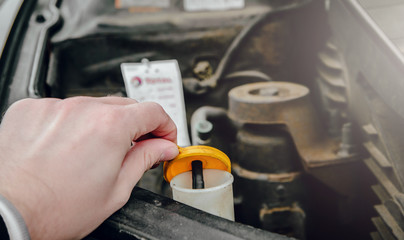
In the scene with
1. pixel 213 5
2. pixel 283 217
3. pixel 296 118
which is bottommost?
pixel 283 217

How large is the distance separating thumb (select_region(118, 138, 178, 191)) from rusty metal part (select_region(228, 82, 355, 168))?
0.36 metres

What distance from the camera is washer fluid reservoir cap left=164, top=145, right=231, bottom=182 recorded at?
592 mm

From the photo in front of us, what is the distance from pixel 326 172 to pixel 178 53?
54 centimetres

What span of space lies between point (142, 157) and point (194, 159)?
4.6 inches

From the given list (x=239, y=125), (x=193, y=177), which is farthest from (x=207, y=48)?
(x=193, y=177)

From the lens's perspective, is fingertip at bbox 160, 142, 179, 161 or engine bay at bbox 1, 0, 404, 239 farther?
engine bay at bbox 1, 0, 404, 239

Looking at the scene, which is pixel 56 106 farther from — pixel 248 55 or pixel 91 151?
pixel 248 55

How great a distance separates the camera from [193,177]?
0.60 m

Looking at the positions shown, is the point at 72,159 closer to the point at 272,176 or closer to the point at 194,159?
the point at 194,159

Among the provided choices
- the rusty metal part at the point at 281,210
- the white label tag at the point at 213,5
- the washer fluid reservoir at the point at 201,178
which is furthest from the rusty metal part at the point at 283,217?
the white label tag at the point at 213,5

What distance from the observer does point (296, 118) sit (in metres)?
0.88

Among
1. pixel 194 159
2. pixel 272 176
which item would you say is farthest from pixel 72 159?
pixel 272 176

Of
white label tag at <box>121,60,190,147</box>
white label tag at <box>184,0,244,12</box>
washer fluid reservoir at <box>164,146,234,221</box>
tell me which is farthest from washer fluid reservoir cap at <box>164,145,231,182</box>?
white label tag at <box>184,0,244,12</box>

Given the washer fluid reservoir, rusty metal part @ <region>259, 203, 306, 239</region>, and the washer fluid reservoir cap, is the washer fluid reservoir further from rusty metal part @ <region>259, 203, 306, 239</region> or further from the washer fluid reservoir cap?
rusty metal part @ <region>259, 203, 306, 239</region>
